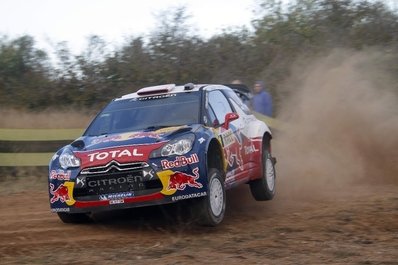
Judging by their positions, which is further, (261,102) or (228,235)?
(261,102)

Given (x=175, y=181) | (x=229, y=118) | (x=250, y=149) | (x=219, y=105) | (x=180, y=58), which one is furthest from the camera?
(x=180, y=58)

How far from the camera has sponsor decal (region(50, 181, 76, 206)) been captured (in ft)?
23.8

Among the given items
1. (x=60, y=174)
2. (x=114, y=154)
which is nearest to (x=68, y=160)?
(x=60, y=174)

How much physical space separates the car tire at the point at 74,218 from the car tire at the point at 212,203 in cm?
153

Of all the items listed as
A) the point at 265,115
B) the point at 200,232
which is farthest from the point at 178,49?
the point at 200,232

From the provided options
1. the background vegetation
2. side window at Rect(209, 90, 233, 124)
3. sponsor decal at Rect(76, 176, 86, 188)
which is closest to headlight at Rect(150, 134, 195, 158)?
sponsor decal at Rect(76, 176, 86, 188)

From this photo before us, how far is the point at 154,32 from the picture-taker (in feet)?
65.7

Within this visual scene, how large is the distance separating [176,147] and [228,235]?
1.12 metres

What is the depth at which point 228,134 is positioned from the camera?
8344mm

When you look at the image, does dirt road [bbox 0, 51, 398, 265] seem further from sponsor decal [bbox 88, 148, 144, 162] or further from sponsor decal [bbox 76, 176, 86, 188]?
sponsor decal [bbox 88, 148, 144, 162]

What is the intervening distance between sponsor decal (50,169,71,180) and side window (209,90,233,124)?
211cm

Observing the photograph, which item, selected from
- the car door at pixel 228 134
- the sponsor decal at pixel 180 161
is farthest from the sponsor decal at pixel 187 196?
the car door at pixel 228 134

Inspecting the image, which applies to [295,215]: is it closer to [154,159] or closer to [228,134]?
[228,134]

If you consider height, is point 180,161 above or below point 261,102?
below
